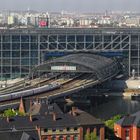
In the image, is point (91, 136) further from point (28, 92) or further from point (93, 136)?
point (28, 92)

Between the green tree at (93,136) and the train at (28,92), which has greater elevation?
the green tree at (93,136)

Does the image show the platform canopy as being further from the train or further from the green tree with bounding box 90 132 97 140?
the green tree with bounding box 90 132 97 140

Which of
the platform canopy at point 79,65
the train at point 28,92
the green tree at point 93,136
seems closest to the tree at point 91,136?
the green tree at point 93,136

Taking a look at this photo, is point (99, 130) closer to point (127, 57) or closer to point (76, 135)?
point (76, 135)

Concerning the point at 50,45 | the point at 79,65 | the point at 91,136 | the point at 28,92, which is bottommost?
the point at 28,92

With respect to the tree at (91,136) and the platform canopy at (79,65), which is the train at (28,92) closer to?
the platform canopy at (79,65)

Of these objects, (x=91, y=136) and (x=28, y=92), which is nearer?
(x=91, y=136)

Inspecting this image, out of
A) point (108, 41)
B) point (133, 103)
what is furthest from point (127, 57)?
point (133, 103)

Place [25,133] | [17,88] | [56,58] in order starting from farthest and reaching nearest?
[56,58] < [17,88] < [25,133]

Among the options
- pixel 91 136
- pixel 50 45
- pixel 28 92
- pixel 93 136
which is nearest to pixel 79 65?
pixel 50 45
